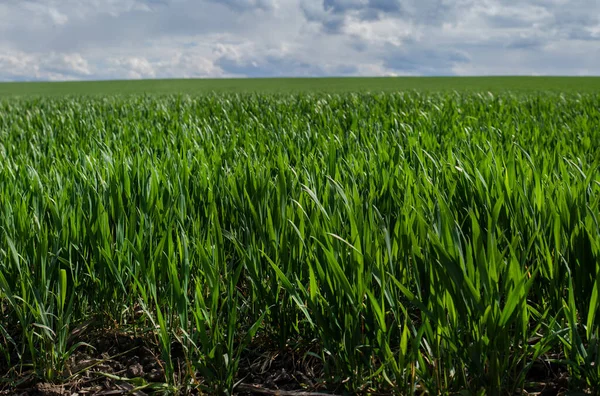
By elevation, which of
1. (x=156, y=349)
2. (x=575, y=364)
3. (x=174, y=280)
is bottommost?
(x=156, y=349)

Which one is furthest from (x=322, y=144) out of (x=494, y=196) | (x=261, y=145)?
(x=494, y=196)

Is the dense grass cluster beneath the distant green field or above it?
beneath

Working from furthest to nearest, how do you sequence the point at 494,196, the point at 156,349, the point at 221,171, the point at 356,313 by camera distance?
the point at 221,171 < the point at 494,196 < the point at 156,349 < the point at 356,313

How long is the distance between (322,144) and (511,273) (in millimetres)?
2430

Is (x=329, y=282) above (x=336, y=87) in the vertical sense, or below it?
below

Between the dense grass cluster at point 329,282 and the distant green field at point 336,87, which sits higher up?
the distant green field at point 336,87

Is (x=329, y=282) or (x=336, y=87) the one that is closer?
(x=329, y=282)

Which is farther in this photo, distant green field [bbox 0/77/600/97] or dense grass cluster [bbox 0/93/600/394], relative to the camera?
distant green field [bbox 0/77/600/97]

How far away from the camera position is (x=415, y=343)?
1.26 metres

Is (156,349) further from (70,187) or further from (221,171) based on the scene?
(221,171)

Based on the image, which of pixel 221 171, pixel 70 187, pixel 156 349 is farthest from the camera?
pixel 221 171

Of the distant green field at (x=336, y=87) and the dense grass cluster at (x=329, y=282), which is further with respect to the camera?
the distant green field at (x=336, y=87)

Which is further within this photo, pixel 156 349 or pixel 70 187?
pixel 70 187

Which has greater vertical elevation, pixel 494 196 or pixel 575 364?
pixel 494 196
